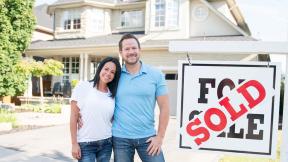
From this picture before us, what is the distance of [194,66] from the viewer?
244cm

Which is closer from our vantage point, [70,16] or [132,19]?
[132,19]

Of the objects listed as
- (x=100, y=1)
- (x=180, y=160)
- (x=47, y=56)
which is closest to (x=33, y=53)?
(x=47, y=56)

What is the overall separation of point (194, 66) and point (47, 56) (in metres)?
22.5

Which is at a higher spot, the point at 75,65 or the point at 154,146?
the point at 75,65

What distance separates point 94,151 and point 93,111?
1.36 ft

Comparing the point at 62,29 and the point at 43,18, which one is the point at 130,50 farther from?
the point at 43,18

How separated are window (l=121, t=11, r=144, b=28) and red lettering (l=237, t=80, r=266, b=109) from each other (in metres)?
19.5

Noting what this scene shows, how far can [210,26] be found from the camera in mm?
18859

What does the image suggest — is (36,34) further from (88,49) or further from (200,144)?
(200,144)

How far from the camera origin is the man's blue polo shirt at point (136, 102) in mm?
3166

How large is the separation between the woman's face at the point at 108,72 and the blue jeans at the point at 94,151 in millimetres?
602

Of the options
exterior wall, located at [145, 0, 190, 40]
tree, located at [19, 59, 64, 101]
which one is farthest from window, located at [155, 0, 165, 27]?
tree, located at [19, 59, 64, 101]

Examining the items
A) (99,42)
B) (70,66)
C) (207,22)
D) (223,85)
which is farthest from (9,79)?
(223,85)

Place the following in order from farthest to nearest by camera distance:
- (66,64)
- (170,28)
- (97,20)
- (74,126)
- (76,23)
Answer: (66,64) < (76,23) < (97,20) < (170,28) < (74,126)
